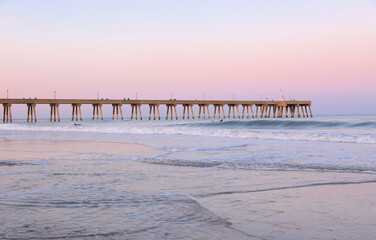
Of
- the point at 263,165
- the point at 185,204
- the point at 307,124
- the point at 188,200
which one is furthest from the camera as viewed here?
the point at 307,124

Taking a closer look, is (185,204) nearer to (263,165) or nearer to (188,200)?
(188,200)

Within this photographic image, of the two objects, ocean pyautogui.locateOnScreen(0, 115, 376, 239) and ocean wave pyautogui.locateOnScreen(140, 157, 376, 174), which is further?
ocean wave pyautogui.locateOnScreen(140, 157, 376, 174)

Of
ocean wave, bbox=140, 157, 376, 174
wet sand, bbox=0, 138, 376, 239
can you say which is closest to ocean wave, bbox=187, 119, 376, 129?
ocean wave, bbox=140, 157, 376, 174

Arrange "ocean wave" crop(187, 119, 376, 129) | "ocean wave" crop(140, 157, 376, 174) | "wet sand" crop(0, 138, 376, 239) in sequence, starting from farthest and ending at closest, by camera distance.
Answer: "ocean wave" crop(187, 119, 376, 129)
"ocean wave" crop(140, 157, 376, 174)
"wet sand" crop(0, 138, 376, 239)

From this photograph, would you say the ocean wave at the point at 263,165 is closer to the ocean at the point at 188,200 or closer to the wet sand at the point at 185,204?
the ocean at the point at 188,200

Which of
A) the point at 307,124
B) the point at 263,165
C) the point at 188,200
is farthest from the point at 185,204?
the point at 307,124

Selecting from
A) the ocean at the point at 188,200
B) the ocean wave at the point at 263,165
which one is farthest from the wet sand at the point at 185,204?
the ocean wave at the point at 263,165

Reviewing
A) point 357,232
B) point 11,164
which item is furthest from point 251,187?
point 11,164

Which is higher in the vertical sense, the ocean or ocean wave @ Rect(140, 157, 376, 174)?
the ocean

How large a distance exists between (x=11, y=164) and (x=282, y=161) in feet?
17.7

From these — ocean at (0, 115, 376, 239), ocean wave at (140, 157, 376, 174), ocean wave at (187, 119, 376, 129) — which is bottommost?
ocean wave at (187, 119, 376, 129)

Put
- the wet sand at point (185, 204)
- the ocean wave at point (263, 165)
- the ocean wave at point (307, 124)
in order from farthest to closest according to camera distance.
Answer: the ocean wave at point (307, 124), the ocean wave at point (263, 165), the wet sand at point (185, 204)

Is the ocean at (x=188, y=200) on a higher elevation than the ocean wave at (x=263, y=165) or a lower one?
higher

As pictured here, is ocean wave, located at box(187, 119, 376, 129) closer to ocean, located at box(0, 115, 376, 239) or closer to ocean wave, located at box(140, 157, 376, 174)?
ocean wave, located at box(140, 157, 376, 174)
